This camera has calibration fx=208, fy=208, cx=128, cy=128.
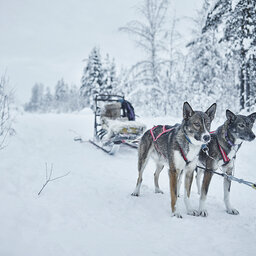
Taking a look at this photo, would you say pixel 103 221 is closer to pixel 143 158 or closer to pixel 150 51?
pixel 143 158

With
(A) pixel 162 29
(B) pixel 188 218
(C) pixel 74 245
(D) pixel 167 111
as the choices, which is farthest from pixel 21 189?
(A) pixel 162 29

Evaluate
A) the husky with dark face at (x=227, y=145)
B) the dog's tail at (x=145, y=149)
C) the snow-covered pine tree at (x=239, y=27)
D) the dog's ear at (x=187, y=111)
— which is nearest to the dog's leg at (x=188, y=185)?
the husky with dark face at (x=227, y=145)

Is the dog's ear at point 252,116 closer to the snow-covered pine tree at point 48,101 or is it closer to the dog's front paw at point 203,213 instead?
the dog's front paw at point 203,213

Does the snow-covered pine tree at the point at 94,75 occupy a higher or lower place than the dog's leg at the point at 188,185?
higher

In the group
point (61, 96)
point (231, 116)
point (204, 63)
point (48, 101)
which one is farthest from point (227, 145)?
point (48, 101)

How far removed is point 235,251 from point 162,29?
12.9 meters

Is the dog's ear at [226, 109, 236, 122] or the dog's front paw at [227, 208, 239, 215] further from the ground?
the dog's ear at [226, 109, 236, 122]

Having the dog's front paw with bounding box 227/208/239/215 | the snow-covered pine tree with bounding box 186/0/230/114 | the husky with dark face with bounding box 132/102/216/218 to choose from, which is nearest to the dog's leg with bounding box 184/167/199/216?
the husky with dark face with bounding box 132/102/216/218

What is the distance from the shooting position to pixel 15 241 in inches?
78.9

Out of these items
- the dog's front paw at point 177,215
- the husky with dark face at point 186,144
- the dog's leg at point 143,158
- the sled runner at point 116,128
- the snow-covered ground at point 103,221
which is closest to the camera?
the snow-covered ground at point 103,221

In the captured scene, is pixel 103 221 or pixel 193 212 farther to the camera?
pixel 193 212

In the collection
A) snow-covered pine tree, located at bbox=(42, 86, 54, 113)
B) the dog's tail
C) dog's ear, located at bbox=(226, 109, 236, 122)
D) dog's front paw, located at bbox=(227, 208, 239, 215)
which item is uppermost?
snow-covered pine tree, located at bbox=(42, 86, 54, 113)

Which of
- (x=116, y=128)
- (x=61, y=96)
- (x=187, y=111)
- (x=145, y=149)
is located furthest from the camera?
(x=61, y=96)

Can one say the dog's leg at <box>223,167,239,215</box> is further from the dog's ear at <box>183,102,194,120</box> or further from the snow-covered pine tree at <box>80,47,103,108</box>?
the snow-covered pine tree at <box>80,47,103,108</box>
